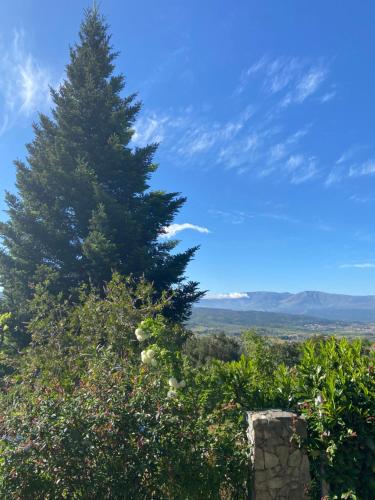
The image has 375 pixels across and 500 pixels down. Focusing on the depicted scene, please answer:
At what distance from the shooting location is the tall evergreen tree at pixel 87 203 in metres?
10.8

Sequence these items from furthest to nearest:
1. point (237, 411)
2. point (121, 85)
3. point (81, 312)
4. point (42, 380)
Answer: point (121, 85)
point (81, 312)
point (42, 380)
point (237, 411)

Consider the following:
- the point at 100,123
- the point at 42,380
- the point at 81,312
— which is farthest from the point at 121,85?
the point at 42,380

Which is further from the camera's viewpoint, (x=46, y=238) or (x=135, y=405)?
(x=46, y=238)

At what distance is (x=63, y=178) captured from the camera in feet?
38.1

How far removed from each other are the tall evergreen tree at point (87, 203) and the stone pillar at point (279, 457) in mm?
7402

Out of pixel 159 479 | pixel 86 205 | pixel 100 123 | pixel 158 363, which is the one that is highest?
pixel 100 123

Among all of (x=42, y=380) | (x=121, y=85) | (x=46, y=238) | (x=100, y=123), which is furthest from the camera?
(x=121, y=85)

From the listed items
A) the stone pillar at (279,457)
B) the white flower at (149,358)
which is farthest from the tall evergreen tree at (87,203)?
the stone pillar at (279,457)

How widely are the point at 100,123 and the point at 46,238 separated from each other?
17.7 ft

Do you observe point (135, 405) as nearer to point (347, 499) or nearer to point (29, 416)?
point (29, 416)

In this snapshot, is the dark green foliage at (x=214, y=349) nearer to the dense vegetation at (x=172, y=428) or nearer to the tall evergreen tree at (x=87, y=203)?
the tall evergreen tree at (x=87, y=203)

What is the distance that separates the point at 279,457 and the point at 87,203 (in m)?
10.4

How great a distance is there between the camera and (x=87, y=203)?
11.9 metres

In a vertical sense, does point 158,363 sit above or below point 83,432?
above
